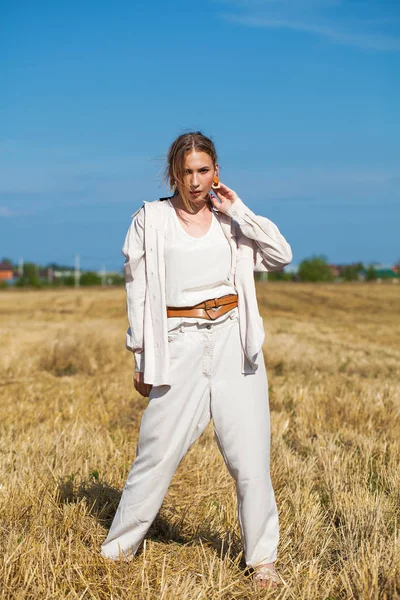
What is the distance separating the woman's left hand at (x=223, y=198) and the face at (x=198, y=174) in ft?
0.18

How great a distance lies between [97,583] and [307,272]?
71.2 m

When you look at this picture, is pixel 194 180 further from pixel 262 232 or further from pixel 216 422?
pixel 216 422

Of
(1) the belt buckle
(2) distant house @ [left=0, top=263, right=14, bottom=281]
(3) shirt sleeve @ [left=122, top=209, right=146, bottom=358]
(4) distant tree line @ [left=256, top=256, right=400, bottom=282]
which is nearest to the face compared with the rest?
(3) shirt sleeve @ [left=122, top=209, right=146, bottom=358]

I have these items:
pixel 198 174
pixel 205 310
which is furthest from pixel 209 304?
pixel 198 174

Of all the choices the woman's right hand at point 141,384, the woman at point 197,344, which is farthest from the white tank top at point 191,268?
the woman's right hand at point 141,384

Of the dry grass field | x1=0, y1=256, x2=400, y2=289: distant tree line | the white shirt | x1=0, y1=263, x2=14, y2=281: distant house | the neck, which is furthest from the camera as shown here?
x1=0, y1=263, x2=14, y2=281: distant house

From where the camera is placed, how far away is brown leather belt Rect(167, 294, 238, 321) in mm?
3971

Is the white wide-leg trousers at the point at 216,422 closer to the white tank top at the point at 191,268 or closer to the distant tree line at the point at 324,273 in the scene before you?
the white tank top at the point at 191,268

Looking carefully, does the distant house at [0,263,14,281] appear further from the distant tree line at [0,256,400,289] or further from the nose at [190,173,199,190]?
the nose at [190,173,199,190]

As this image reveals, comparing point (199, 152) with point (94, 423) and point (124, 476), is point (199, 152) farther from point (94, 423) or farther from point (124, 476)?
point (94, 423)

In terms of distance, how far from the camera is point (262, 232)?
398 centimetres

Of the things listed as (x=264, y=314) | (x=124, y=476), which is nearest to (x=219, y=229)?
(x=124, y=476)

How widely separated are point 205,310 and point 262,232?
473 mm

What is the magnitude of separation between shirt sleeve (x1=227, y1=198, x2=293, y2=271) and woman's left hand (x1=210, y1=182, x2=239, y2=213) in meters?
0.03
